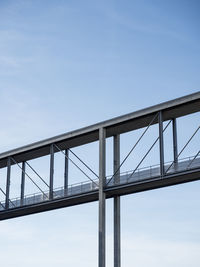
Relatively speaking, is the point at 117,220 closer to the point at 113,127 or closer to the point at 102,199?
the point at 102,199

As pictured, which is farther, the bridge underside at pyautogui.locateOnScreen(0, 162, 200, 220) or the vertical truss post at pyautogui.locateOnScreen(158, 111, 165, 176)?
the vertical truss post at pyautogui.locateOnScreen(158, 111, 165, 176)

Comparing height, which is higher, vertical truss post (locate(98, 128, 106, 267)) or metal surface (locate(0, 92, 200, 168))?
metal surface (locate(0, 92, 200, 168))

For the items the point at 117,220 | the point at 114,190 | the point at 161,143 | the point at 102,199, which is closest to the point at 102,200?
the point at 102,199

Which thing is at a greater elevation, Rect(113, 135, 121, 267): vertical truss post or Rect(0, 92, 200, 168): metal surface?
Rect(0, 92, 200, 168): metal surface

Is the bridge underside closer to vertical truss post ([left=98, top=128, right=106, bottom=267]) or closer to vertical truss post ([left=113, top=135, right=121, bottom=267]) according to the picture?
vertical truss post ([left=113, top=135, right=121, bottom=267])

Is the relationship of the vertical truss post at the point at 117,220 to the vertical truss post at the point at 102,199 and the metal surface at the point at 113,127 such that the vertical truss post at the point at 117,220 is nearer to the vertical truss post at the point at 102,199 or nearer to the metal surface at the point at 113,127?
the vertical truss post at the point at 102,199

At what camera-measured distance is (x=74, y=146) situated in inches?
2603

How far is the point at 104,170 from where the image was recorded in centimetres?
6009

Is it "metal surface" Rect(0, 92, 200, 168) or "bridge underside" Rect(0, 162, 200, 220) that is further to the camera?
"metal surface" Rect(0, 92, 200, 168)

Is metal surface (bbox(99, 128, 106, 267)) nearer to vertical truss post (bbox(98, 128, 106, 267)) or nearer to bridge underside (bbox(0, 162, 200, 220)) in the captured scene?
vertical truss post (bbox(98, 128, 106, 267))

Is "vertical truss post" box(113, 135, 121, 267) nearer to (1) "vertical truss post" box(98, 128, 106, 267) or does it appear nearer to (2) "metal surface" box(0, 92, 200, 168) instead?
(1) "vertical truss post" box(98, 128, 106, 267)

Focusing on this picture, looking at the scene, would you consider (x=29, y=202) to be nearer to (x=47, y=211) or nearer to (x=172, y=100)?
(x=47, y=211)

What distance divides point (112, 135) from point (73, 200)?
7.38 meters

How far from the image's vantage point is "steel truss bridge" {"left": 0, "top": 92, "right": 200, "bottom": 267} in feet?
183
